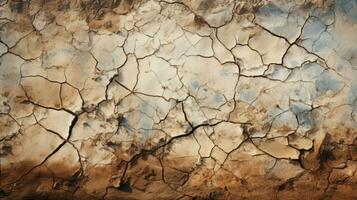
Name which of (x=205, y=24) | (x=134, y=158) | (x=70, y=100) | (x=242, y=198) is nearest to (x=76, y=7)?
(x=70, y=100)

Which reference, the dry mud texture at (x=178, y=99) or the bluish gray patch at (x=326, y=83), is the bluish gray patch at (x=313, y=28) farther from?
the bluish gray patch at (x=326, y=83)

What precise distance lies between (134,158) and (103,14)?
0.99 meters

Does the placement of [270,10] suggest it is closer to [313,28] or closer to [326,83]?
[313,28]

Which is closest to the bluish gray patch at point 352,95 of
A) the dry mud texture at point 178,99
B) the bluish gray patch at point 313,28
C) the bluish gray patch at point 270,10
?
the dry mud texture at point 178,99

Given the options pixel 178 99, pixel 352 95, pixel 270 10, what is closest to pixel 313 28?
pixel 270 10

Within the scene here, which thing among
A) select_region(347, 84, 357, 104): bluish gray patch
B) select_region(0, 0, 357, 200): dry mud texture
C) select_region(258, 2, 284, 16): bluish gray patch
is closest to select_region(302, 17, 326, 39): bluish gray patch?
select_region(0, 0, 357, 200): dry mud texture

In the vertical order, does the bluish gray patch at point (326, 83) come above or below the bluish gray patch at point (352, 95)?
above

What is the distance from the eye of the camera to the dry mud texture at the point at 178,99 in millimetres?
3207

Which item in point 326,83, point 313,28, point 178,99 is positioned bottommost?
point 178,99

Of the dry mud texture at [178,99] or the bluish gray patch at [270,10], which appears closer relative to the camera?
the dry mud texture at [178,99]

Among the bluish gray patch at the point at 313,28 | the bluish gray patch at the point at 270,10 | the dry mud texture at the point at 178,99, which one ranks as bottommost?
the dry mud texture at the point at 178,99

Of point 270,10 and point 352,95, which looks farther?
point 270,10

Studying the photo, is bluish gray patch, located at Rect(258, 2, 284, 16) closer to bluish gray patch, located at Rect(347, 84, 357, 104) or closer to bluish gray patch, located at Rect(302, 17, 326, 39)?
bluish gray patch, located at Rect(302, 17, 326, 39)

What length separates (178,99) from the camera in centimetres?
332
